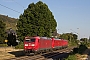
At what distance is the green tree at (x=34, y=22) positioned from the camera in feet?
234

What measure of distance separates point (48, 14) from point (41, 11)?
287 cm

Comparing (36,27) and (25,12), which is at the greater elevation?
(25,12)

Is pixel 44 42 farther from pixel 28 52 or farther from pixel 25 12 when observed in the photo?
pixel 25 12

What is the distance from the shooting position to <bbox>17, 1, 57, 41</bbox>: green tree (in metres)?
71.2

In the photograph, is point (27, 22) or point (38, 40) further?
point (27, 22)

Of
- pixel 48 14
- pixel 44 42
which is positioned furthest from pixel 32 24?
pixel 44 42

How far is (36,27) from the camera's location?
71312 mm

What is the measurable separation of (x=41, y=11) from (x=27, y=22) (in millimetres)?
6184

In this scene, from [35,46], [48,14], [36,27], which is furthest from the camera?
[48,14]

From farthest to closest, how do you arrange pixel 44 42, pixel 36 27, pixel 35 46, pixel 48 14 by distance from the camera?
pixel 48 14
pixel 36 27
pixel 44 42
pixel 35 46

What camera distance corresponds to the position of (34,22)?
72.4 metres

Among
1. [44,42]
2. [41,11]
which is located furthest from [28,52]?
[41,11]

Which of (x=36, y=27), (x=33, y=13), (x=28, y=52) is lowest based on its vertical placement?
(x=28, y=52)

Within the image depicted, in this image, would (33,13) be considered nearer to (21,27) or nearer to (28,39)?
(21,27)
